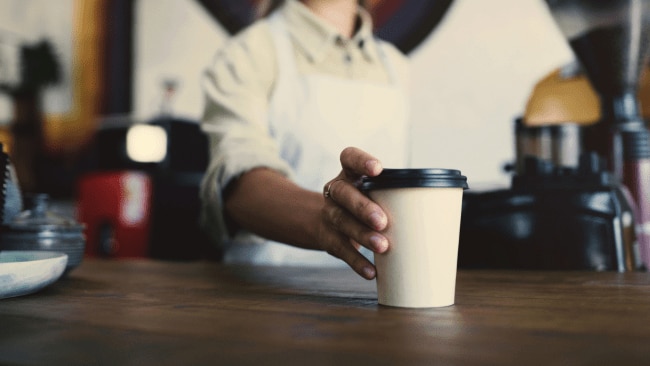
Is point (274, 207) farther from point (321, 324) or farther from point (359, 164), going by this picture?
point (321, 324)

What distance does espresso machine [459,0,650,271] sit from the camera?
152cm

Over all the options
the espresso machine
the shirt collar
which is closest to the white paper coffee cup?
the espresso machine

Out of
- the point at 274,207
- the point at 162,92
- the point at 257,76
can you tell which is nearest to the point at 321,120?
the point at 257,76

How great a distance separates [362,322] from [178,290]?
0.42m

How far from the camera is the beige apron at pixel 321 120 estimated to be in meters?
2.06

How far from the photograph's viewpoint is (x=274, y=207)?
4.63ft

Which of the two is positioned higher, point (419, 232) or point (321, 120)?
point (321, 120)

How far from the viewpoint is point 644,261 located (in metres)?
1.90

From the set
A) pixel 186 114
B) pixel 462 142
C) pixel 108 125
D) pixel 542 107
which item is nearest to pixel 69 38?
pixel 108 125

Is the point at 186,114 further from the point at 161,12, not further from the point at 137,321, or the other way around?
the point at 137,321

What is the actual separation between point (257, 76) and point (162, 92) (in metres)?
1.27

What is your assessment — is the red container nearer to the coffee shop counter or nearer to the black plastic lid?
the coffee shop counter

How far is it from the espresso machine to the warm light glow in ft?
6.06

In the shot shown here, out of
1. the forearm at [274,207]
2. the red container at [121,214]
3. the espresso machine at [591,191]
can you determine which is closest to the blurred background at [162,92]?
the red container at [121,214]
